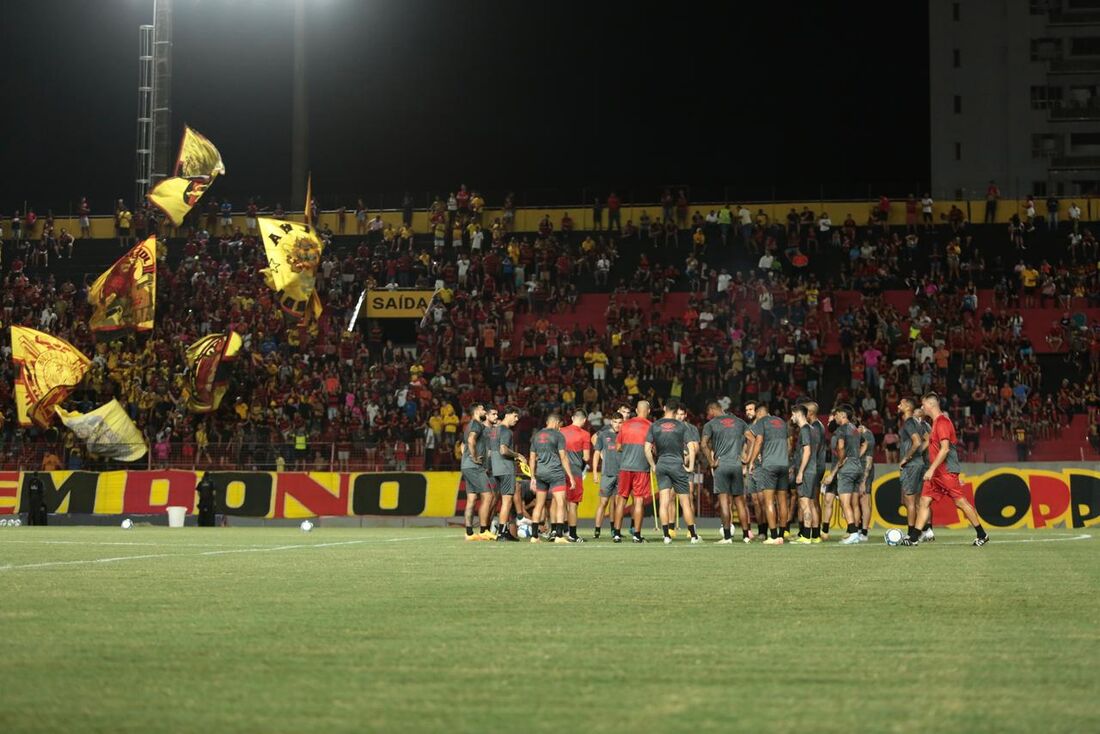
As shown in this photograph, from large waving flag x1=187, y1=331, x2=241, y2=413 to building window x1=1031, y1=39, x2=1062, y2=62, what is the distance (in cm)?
6175

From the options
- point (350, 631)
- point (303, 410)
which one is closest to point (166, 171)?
point (303, 410)

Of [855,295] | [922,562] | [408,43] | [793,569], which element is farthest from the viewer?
[408,43]

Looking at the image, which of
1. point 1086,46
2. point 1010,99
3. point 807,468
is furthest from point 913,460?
point 1086,46

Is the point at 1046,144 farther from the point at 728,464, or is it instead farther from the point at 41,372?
the point at 728,464

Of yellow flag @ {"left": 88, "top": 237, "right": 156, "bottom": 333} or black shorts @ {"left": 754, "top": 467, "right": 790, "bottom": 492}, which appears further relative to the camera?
yellow flag @ {"left": 88, "top": 237, "right": 156, "bottom": 333}

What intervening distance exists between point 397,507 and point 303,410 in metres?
5.46

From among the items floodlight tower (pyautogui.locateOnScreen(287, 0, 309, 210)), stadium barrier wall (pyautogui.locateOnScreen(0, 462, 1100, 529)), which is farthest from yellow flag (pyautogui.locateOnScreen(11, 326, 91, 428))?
floodlight tower (pyautogui.locateOnScreen(287, 0, 309, 210))

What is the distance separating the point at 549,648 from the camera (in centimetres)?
788

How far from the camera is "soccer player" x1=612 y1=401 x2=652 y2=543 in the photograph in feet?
75.1

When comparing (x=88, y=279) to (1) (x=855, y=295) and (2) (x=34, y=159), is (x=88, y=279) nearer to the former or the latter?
(2) (x=34, y=159)

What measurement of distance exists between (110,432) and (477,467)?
58.2 feet

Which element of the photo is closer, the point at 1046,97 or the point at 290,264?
the point at 290,264

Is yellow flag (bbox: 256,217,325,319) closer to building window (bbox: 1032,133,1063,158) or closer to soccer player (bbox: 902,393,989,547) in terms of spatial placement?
soccer player (bbox: 902,393,989,547)

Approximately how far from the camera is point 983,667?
7.15 meters
